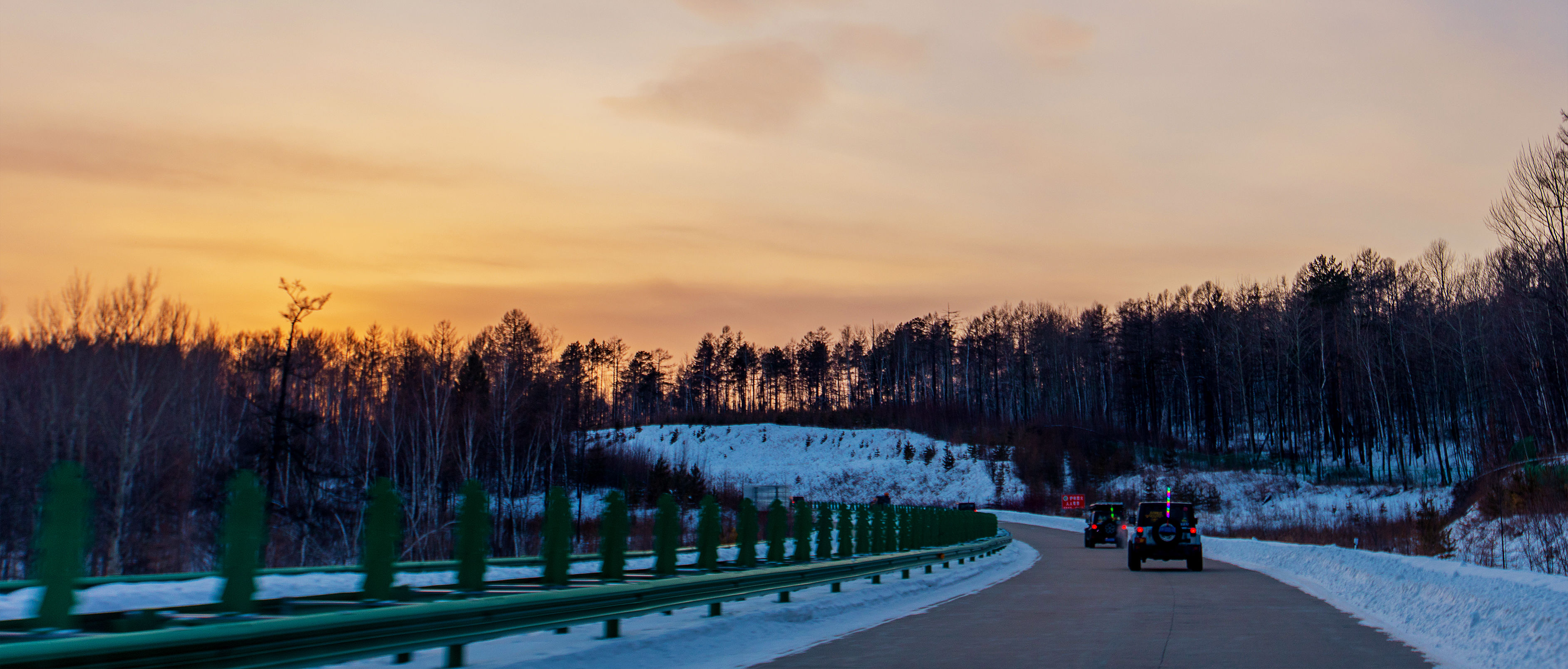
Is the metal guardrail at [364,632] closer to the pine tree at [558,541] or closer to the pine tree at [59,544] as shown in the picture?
the pine tree at [558,541]

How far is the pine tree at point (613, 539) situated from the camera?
577 inches

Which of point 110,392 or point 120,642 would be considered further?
point 110,392

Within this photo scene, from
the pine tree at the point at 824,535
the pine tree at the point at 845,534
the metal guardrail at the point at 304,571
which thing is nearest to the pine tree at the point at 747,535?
the metal guardrail at the point at 304,571

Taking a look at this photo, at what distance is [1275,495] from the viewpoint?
261ft

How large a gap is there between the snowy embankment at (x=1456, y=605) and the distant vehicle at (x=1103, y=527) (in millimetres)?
24308

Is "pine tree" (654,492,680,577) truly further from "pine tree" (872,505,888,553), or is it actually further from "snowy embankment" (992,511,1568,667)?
Answer: "pine tree" (872,505,888,553)

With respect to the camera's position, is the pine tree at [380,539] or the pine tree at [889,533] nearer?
the pine tree at [380,539]

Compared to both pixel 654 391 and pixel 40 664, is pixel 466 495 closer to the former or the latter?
pixel 40 664

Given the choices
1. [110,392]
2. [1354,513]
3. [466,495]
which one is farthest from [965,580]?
[1354,513]

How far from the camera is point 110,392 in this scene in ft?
160

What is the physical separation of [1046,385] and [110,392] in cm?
10632

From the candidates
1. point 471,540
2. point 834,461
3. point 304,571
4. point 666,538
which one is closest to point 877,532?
point 666,538

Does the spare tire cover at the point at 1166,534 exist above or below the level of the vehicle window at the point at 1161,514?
below

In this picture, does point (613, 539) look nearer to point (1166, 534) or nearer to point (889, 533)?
point (889, 533)
